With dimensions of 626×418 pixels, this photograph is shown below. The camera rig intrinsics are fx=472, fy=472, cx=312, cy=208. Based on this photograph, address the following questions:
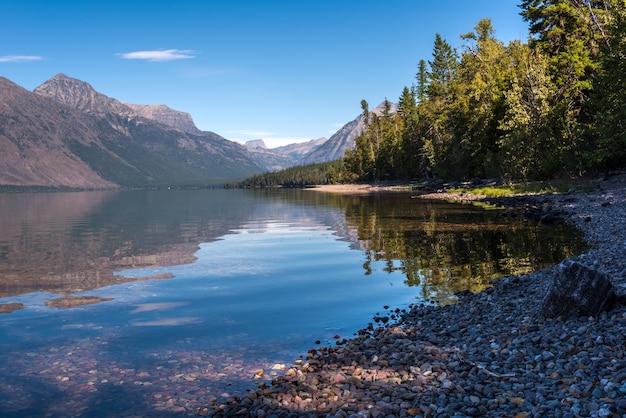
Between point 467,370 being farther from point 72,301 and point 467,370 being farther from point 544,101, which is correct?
point 544,101

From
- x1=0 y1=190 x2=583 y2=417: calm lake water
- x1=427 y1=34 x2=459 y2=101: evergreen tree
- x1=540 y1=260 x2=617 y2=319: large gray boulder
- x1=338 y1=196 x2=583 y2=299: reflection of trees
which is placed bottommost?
x1=0 y1=190 x2=583 y2=417: calm lake water

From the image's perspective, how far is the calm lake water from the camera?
11.5 m

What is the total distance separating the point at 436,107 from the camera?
124062 mm

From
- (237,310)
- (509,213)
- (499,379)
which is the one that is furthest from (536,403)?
(509,213)

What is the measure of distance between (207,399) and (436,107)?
12265 centimetres

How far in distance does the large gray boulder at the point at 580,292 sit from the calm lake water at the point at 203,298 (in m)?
6.04

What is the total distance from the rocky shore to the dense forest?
38664 mm

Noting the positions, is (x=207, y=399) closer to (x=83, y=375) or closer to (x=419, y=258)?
(x=83, y=375)

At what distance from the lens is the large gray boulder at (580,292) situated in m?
11.8

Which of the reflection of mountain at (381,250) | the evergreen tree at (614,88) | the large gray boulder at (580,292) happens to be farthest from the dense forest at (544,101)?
the large gray boulder at (580,292)

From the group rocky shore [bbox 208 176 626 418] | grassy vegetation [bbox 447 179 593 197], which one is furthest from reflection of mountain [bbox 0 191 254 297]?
grassy vegetation [bbox 447 179 593 197]

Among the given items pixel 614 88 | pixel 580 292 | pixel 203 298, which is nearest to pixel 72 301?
pixel 203 298

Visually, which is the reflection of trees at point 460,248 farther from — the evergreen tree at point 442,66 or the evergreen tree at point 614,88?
the evergreen tree at point 442,66

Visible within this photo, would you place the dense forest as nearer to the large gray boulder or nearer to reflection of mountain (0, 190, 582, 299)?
reflection of mountain (0, 190, 582, 299)
